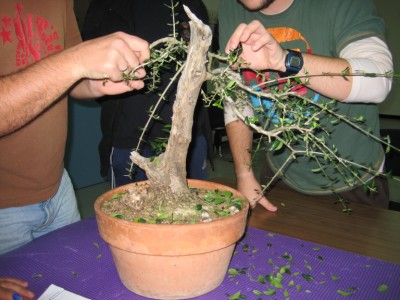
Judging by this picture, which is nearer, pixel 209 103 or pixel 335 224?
pixel 209 103

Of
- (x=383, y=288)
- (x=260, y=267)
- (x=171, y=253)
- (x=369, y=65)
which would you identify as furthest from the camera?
(x=369, y=65)

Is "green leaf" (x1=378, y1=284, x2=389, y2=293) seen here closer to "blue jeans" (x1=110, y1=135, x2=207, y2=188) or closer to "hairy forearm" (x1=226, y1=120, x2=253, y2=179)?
"hairy forearm" (x1=226, y1=120, x2=253, y2=179)

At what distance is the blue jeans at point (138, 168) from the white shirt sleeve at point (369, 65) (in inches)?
37.2

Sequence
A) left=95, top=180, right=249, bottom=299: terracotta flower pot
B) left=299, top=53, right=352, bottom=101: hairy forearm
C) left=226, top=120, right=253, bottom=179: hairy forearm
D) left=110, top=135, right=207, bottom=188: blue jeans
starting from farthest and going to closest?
left=110, top=135, right=207, bottom=188: blue jeans < left=226, top=120, right=253, bottom=179: hairy forearm < left=299, top=53, right=352, bottom=101: hairy forearm < left=95, top=180, right=249, bottom=299: terracotta flower pot

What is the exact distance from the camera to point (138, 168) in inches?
71.0

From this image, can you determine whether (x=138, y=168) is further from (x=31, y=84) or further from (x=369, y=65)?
(x=369, y=65)

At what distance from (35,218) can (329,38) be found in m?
1.51

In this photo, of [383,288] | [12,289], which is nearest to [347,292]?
[383,288]

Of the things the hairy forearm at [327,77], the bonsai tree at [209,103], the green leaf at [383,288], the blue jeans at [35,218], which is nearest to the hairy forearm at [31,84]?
the bonsai tree at [209,103]

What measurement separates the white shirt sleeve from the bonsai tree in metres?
0.28

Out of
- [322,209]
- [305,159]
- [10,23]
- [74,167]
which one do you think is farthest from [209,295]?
[74,167]

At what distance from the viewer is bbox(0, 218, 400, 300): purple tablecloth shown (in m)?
0.88

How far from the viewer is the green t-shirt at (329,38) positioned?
52.1 inches

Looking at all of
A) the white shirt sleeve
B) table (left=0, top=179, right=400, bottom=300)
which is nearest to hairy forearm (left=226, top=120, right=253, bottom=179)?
table (left=0, top=179, right=400, bottom=300)
